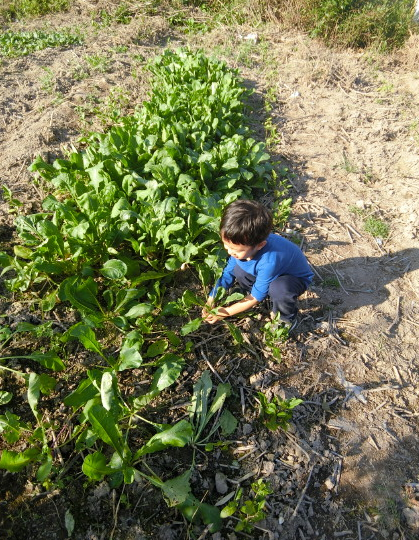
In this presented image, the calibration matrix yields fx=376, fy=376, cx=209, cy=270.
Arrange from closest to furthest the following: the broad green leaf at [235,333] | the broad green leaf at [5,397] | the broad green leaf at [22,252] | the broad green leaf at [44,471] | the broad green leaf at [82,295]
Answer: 1. the broad green leaf at [44,471]
2. the broad green leaf at [5,397]
3. the broad green leaf at [82,295]
4. the broad green leaf at [235,333]
5. the broad green leaf at [22,252]

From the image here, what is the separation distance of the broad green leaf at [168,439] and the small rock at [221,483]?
343 mm

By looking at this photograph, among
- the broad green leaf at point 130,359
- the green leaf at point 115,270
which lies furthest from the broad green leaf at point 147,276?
the broad green leaf at point 130,359

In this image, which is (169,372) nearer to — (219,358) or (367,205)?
(219,358)

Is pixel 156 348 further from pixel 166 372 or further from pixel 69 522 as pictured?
pixel 69 522

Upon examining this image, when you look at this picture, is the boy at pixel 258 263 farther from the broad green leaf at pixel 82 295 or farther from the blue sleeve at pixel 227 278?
the broad green leaf at pixel 82 295

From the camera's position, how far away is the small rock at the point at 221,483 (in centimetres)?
222

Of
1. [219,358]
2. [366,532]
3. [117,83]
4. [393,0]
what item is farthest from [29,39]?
[366,532]

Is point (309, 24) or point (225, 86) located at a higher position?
point (309, 24)

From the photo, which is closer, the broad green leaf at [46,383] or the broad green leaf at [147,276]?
the broad green leaf at [46,383]

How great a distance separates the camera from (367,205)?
4.43 m

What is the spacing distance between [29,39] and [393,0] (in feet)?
24.9

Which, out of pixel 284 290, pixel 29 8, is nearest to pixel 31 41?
pixel 29 8

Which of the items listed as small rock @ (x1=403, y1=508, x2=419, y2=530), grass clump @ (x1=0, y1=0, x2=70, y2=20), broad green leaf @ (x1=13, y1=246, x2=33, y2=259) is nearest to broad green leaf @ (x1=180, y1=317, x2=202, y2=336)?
broad green leaf @ (x1=13, y1=246, x2=33, y2=259)

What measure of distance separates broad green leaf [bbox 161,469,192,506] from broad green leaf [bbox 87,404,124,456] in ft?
1.04
